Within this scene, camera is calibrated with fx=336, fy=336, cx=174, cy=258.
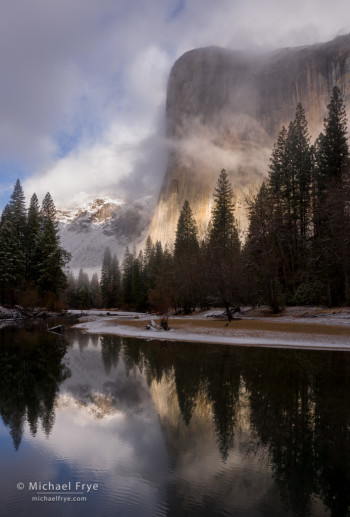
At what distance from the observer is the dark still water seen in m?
4.58

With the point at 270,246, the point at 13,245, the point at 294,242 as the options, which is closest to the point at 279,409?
the point at 270,246

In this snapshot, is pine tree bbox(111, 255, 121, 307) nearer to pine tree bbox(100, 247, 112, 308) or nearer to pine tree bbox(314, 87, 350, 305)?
pine tree bbox(100, 247, 112, 308)

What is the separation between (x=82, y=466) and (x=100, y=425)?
1882 millimetres

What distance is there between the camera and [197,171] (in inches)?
4914

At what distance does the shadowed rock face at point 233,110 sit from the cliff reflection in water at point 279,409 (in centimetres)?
8325

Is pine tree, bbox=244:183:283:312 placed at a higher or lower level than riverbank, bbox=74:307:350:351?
higher

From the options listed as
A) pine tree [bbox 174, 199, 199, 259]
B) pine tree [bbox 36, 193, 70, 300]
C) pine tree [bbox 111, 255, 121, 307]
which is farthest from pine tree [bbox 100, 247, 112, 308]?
pine tree [bbox 36, 193, 70, 300]

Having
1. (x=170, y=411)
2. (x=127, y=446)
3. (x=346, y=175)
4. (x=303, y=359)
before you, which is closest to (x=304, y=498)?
(x=127, y=446)

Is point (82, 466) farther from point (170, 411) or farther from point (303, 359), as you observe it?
point (303, 359)

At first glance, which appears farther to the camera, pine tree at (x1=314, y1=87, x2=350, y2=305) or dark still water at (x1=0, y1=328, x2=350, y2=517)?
pine tree at (x1=314, y1=87, x2=350, y2=305)

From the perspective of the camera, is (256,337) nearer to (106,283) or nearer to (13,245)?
(13,245)

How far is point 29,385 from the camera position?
35.8 ft

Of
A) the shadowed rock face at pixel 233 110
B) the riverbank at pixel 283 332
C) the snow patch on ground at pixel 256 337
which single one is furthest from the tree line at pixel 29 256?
the shadowed rock face at pixel 233 110

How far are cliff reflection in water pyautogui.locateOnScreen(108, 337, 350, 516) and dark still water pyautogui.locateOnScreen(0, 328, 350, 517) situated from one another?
0.09 ft
